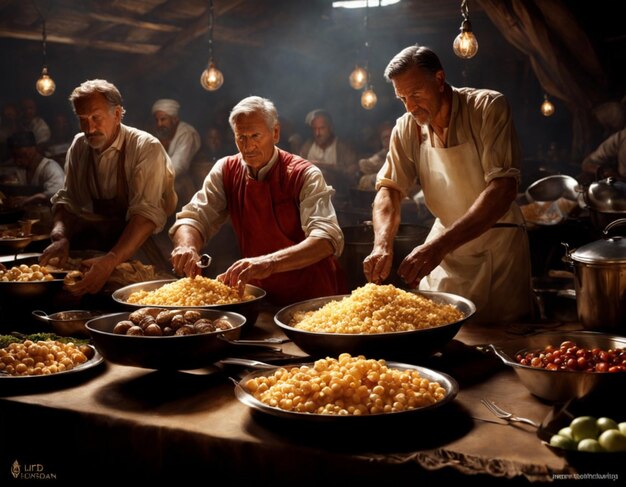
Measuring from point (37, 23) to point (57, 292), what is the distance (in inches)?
317

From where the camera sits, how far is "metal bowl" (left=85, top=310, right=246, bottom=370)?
2160mm

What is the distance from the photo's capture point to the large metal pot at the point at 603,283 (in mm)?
2459

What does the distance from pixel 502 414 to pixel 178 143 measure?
29.0 ft

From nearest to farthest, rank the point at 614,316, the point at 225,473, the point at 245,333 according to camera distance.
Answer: the point at 225,473 → the point at 614,316 → the point at 245,333

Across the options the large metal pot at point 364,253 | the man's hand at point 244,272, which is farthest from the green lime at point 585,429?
the large metal pot at point 364,253

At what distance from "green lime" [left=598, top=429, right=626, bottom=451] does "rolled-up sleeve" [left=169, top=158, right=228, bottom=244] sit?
2.54m

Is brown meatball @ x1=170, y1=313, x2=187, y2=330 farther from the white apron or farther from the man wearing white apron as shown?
the white apron

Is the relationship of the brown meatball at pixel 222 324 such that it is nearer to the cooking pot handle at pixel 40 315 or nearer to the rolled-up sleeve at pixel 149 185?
the cooking pot handle at pixel 40 315

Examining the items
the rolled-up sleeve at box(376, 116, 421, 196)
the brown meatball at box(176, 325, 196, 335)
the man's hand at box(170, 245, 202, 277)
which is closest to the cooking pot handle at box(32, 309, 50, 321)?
the man's hand at box(170, 245, 202, 277)

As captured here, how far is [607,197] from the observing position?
562 centimetres

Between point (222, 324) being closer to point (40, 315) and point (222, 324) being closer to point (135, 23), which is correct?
point (40, 315)

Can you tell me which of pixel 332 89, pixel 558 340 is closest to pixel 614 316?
pixel 558 340

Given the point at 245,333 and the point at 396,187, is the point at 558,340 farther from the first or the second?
the point at 396,187

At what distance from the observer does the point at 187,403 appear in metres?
2.07
